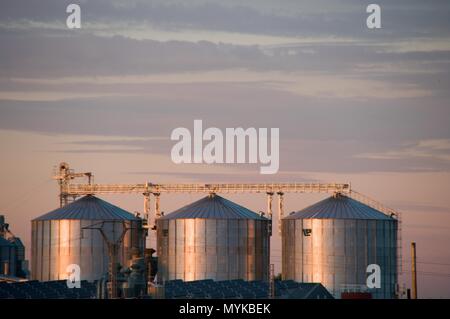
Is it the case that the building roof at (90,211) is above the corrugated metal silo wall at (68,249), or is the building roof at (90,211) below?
above

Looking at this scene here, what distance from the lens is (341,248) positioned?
Result: 139 m

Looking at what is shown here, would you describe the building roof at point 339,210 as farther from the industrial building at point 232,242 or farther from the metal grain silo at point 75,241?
the metal grain silo at point 75,241

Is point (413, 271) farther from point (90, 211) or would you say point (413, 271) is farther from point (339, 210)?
point (90, 211)

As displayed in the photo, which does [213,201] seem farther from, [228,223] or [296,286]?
[296,286]

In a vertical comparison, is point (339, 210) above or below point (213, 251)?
above

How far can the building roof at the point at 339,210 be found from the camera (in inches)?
5546

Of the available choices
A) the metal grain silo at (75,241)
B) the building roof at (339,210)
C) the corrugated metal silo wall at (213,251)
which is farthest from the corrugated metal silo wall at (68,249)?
the building roof at (339,210)

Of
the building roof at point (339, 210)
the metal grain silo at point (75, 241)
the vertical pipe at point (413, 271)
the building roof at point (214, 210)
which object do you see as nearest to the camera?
the vertical pipe at point (413, 271)

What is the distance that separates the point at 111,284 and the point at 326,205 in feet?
103

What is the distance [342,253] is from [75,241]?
2562 centimetres

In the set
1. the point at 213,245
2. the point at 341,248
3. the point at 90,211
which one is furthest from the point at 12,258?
the point at 341,248

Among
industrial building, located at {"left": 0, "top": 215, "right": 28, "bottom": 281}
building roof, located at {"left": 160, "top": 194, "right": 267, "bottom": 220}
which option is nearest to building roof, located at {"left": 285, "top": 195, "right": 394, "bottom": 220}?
building roof, located at {"left": 160, "top": 194, "right": 267, "bottom": 220}

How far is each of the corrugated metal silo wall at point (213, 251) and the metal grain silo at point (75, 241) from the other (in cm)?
386

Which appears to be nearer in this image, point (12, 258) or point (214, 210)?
point (214, 210)
